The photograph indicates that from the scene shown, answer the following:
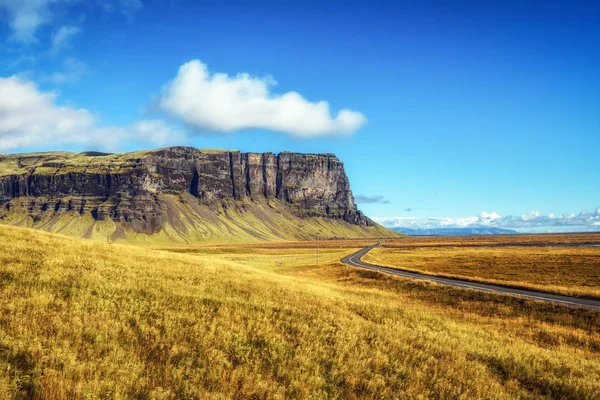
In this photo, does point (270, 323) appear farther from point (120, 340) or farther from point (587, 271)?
point (587, 271)

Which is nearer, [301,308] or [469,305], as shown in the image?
[301,308]

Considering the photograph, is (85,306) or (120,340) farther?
(85,306)

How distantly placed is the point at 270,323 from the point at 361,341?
10.6 feet

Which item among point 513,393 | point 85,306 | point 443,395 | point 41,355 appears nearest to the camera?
point 41,355

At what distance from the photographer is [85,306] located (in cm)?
1157

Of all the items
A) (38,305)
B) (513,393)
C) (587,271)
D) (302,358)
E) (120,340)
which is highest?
(38,305)

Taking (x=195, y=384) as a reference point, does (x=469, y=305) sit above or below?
below

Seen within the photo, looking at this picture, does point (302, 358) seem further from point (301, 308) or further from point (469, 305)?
point (469, 305)

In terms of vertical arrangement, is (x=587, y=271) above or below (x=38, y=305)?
below

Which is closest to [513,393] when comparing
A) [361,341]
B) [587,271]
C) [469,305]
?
[361,341]

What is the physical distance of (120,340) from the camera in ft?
32.0

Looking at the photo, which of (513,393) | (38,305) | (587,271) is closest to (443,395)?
(513,393)

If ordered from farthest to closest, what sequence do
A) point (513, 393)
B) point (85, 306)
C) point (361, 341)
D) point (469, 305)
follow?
point (469, 305)
point (361, 341)
point (85, 306)
point (513, 393)

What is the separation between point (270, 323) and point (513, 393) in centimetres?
763
